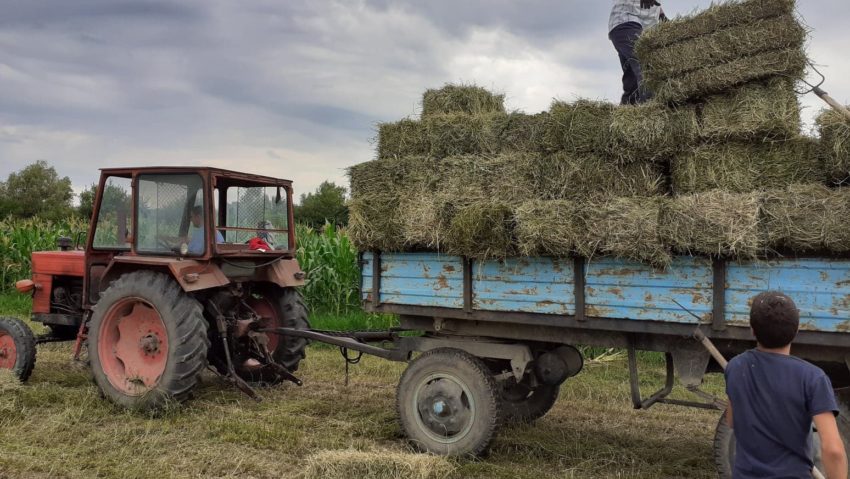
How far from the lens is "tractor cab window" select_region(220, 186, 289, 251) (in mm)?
7141

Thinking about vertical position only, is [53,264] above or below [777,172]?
below

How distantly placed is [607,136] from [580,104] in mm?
316

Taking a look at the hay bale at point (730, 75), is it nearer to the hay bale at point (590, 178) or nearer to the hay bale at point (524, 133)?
the hay bale at point (590, 178)

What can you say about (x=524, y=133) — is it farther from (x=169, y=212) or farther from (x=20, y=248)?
(x=20, y=248)

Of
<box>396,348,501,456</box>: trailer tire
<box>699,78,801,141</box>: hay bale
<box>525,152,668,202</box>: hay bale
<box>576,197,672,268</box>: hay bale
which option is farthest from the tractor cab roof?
<box>699,78,801,141</box>: hay bale

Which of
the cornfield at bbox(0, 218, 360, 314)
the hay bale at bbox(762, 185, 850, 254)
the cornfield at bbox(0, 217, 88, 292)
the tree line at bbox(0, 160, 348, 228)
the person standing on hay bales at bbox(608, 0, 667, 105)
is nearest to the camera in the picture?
the hay bale at bbox(762, 185, 850, 254)

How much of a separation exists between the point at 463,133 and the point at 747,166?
2.02 meters

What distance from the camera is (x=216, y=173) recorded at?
638 cm

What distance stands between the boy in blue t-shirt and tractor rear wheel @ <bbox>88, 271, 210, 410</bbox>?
4662 millimetres

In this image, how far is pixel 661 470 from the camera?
189 inches

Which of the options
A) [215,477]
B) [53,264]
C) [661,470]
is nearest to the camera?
[215,477]

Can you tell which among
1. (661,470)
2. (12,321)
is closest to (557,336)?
(661,470)

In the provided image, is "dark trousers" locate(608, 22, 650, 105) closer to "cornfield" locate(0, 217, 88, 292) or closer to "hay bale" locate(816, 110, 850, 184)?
"hay bale" locate(816, 110, 850, 184)

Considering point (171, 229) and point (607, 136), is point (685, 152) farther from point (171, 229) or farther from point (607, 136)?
point (171, 229)
